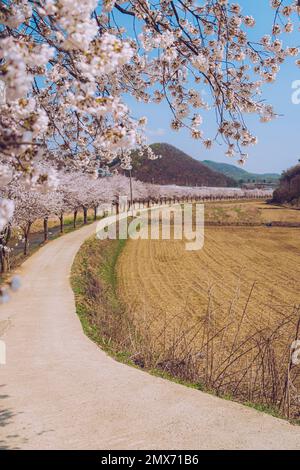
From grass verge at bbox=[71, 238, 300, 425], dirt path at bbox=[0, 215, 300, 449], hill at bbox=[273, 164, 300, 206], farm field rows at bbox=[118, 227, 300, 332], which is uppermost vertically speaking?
hill at bbox=[273, 164, 300, 206]

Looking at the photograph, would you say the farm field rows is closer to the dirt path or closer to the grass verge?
the grass verge

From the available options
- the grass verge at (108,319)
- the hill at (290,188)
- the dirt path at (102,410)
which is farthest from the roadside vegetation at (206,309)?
the hill at (290,188)

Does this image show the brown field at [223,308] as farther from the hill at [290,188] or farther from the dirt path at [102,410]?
the hill at [290,188]

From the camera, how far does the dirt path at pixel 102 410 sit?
595cm

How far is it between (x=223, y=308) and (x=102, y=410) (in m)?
12.8

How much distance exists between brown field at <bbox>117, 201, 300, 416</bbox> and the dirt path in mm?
810

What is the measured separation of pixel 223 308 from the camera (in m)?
19.2

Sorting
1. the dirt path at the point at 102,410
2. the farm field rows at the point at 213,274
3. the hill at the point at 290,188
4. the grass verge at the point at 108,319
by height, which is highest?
the hill at the point at 290,188

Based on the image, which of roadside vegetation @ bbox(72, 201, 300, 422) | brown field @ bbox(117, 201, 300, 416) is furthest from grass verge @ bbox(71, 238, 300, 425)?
brown field @ bbox(117, 201, 300, 416)

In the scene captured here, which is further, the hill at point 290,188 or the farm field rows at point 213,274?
the hill at point 290,188

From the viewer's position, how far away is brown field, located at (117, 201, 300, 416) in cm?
788

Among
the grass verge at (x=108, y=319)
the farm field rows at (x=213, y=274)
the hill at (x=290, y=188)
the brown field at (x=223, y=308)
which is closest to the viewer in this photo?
the brown field at (x=223, y=308)

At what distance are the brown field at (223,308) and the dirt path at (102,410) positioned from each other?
810 millimetres
